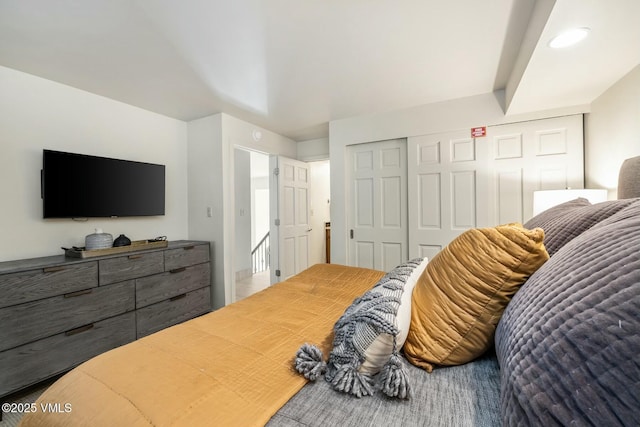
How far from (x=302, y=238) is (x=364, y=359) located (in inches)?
143

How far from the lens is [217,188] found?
3.21 m

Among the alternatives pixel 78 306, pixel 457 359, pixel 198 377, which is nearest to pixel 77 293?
pixel 78 306

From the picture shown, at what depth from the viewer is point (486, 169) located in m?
2.71

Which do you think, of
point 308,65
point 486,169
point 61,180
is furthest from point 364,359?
point 61,180

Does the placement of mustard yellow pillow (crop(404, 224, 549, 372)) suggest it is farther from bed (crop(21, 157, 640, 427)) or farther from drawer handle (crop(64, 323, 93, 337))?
drawer handle (crop(64, 323, 93, 337))

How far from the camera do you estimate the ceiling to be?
Answer: 1489mm

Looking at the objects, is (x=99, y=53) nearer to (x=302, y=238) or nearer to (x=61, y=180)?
(x=61, y=180)

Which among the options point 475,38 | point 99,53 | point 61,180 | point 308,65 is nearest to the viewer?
point 475,38

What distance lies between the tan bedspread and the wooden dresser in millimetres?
1453

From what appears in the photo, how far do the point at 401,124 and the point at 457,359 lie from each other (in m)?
2.81

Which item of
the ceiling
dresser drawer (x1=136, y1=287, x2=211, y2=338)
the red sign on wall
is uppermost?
the ceiling

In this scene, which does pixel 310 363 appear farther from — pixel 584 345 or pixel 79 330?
pixel 79 330

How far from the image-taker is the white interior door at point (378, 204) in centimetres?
316

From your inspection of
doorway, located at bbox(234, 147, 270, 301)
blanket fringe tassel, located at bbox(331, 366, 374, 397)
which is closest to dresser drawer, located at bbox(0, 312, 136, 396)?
doorway, located at bbox(234, 147, 270, 301)
